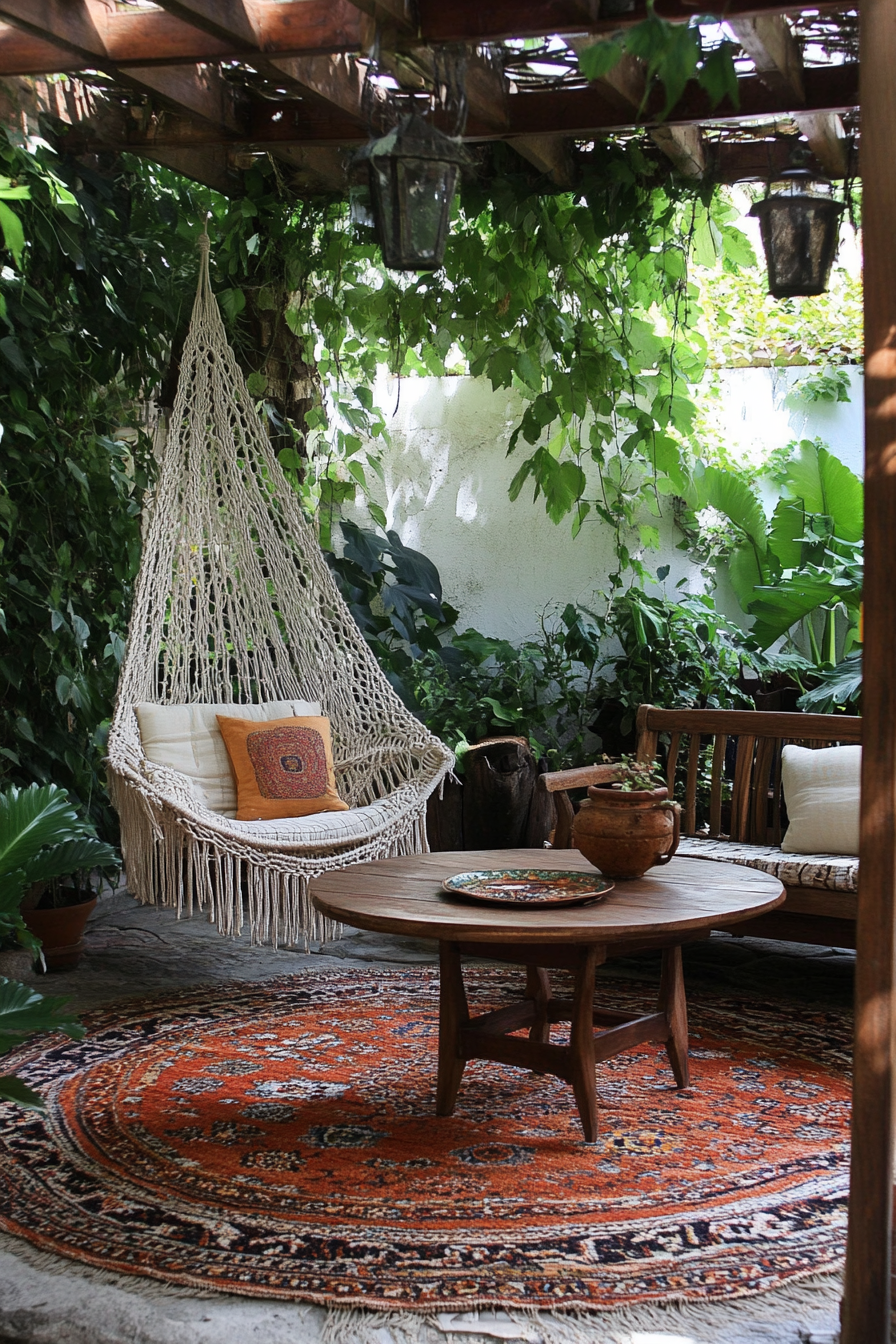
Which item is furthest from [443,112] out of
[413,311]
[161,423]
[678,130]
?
[161,423]

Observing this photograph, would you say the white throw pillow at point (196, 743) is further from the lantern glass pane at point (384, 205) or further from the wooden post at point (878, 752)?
the wooden post at point (878, 752)

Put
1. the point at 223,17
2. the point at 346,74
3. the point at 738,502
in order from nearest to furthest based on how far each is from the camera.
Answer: the point at 223,17, the point at 346,74, the point at 738,502

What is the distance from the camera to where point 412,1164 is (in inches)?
82.9

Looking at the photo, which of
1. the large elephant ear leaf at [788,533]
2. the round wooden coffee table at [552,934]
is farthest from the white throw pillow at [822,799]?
the large elephant ear leaf at [788,533]

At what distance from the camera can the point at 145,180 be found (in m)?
3.83

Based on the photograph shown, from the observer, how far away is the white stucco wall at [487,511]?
188 inches

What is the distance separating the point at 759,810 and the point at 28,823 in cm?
187

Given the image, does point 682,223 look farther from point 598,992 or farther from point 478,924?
point 478,924

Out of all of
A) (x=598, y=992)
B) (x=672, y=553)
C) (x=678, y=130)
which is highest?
(x=678, y=130)

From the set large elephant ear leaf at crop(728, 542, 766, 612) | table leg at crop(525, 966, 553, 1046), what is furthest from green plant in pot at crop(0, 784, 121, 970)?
large elephant ear leaf at crop(728, 542, 766, 612)

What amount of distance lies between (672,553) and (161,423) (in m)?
1.90

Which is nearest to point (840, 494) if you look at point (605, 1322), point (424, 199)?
point (424, 199)

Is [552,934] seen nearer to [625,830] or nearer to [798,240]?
[625,830]

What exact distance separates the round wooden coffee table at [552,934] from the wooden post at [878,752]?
2.06 feet
